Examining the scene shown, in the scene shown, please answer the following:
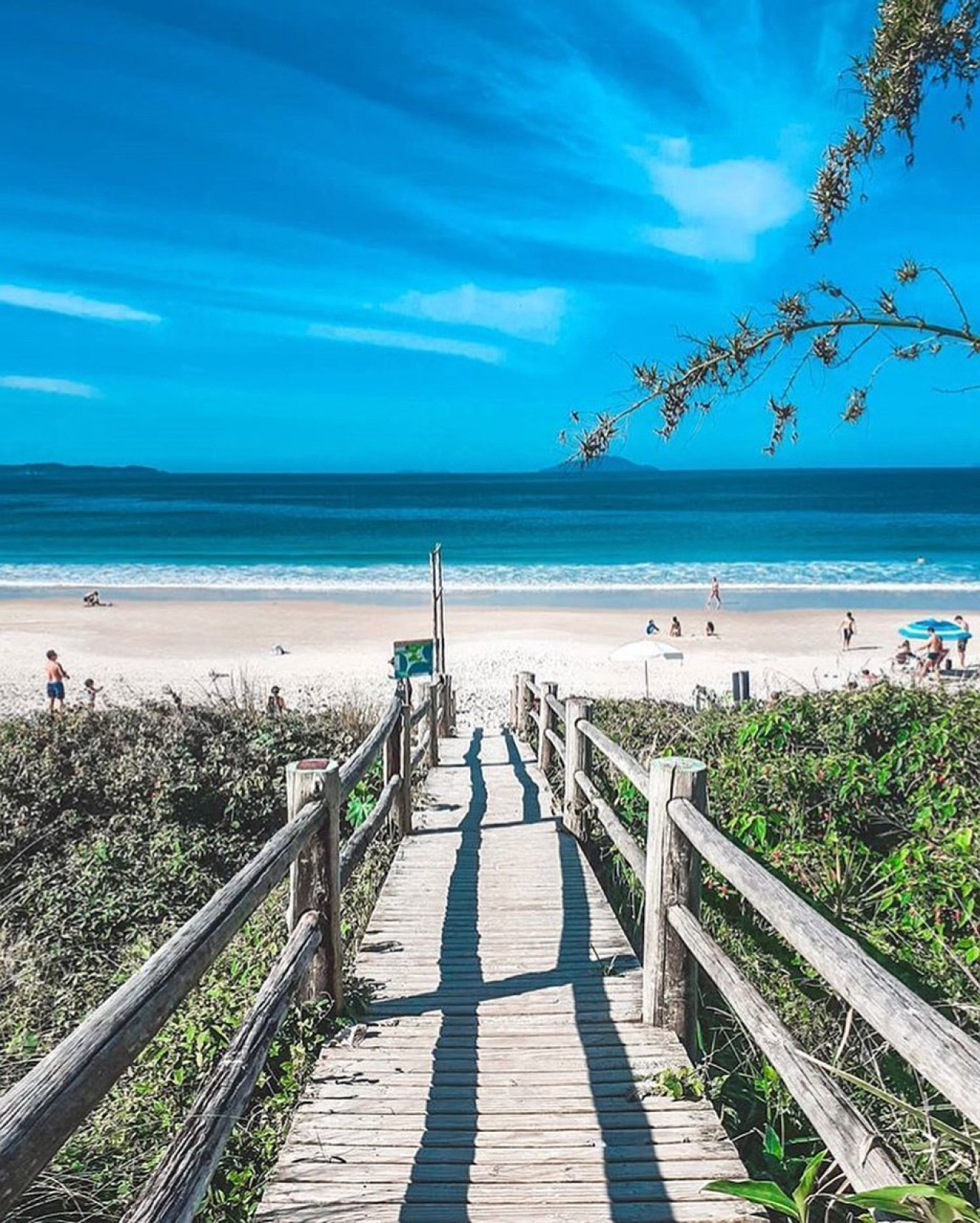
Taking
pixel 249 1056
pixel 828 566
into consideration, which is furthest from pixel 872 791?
pixel 828 566

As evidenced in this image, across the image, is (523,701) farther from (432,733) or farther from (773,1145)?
(773,1145)

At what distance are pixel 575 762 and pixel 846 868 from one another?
7.14 feet

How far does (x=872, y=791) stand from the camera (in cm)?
530

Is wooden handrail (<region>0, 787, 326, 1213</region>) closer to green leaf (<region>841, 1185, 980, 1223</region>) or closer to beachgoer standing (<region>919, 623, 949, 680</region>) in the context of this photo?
green leaf (<region>841, 1185, 980, 1223</region>)

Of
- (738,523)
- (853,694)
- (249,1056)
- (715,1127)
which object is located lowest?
(715,1127)

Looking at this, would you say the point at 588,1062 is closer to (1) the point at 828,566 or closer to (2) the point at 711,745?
(2) the point at 711,745

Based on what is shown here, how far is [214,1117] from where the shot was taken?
2.27 m

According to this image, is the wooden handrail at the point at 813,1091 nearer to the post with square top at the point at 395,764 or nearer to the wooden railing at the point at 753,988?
the wooden railing at the point at 753,988

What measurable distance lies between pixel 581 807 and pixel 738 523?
6709 centimetres

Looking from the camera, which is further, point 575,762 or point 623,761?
point 575,762

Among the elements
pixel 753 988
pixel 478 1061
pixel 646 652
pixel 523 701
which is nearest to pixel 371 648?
pixel 646 652

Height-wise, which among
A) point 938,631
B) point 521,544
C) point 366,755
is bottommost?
point 938,631

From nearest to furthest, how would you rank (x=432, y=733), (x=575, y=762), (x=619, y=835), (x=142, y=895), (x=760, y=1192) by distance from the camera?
1. (x=760, y=1192)
2. (x=619, y=835)
3. (x=142, y=895)
4. (x=575, y=762)
5. (x=432, y=733)

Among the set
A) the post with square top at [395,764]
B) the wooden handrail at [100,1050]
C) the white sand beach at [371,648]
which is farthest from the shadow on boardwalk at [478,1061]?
the white sand beach at [371,648]
